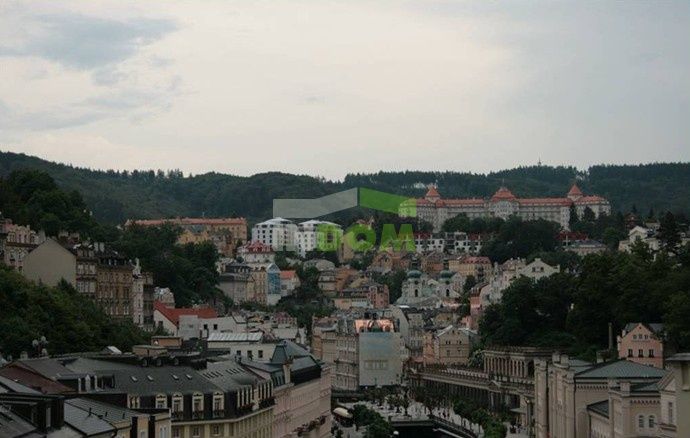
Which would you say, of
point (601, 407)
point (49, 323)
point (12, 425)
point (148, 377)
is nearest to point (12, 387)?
point (12, 425)

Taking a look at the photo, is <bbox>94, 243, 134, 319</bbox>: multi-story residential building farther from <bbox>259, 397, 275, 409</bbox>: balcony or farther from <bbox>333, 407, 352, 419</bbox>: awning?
<bbox>259, 397, 275, 409</bbox>: balcony

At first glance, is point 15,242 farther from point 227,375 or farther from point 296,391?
point 227,375

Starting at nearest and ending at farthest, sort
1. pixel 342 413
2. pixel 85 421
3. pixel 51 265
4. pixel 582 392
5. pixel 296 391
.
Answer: pixel 85 421, pixel 582 392, pixel 296 391, pixel 51 265, pixel 342 413

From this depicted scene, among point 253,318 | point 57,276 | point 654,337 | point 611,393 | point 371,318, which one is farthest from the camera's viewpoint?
point 371,318

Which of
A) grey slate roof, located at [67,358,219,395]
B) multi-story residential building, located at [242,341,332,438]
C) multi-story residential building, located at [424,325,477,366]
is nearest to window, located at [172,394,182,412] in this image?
grey slate roof, located at [67,358,219,395]

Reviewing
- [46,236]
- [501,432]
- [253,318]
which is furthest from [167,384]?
[253,318]

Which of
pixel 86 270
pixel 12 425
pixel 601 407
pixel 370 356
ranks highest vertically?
pixel 86 270

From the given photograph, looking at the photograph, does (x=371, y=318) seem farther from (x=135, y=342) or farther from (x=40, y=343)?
(x=40, y=343)
